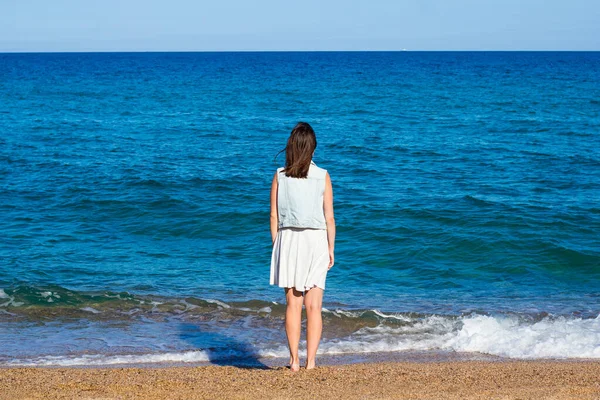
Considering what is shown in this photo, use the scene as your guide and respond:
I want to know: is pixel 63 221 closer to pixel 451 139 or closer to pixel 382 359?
pixel 382 359

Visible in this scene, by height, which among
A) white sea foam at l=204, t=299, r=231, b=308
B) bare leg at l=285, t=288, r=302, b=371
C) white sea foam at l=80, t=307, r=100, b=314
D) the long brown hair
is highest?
the long brown hair

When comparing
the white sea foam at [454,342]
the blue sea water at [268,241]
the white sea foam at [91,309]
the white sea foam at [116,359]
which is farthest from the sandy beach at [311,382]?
the white sea foam at [91,309]

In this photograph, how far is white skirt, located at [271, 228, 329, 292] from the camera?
5.47 m

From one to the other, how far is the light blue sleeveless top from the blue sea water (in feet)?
8.09

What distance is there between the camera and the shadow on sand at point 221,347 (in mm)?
7164

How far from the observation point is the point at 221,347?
7652 mm

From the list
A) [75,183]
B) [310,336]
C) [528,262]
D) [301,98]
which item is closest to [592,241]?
[528,262]

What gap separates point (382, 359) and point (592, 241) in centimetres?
697

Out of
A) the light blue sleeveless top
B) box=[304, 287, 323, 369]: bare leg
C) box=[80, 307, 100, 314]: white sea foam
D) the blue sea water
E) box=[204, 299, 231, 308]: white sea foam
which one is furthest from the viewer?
box=[204, 299, 231, 308]: white sea foam

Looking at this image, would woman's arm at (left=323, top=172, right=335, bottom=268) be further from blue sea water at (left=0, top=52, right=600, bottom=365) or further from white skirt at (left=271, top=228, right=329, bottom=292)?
blue sea water at (left=0, top=52, right=600, bottom=365)

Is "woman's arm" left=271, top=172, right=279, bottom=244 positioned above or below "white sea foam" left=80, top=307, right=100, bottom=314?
above

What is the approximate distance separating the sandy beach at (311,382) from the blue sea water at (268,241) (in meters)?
0.99

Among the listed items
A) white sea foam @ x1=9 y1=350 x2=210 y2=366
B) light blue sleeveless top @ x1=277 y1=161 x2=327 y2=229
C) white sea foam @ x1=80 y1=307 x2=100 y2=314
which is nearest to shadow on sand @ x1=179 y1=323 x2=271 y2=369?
white sea foam @ x1=9 y1=350 x2=210 y2=366

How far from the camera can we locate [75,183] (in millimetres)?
17219
